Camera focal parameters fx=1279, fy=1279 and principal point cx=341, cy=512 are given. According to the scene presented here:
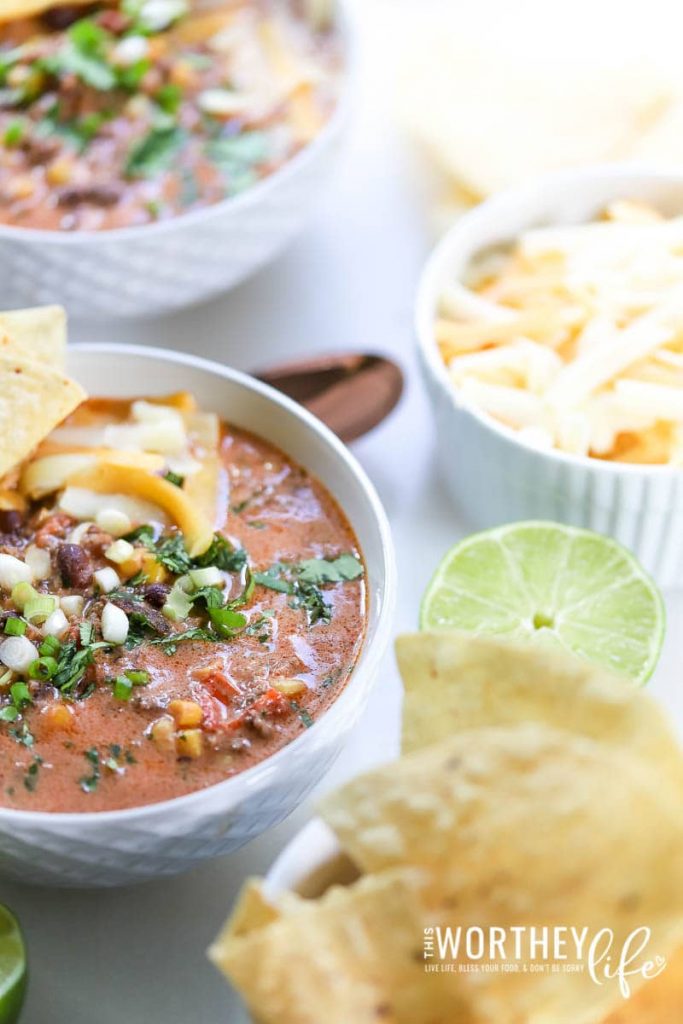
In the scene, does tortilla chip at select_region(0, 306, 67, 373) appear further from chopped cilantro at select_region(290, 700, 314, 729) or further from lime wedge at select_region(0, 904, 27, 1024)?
lime wedge at select_region(0, 904, 27, 1024)

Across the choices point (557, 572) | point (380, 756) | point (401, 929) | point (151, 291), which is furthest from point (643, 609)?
point (151, 291)

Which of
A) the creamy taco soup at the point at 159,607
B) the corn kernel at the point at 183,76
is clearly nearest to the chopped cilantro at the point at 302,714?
the creamy taco soup at the point at 159,607

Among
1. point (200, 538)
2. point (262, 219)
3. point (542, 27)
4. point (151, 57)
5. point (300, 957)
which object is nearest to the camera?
point (300, 957)

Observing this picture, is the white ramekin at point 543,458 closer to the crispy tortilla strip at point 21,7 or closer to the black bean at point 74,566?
the black bean at point 74,566

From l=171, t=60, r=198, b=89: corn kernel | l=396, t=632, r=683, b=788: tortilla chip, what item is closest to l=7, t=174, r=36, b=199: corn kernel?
l=171, t=60, r=198, b=89: corn kernel

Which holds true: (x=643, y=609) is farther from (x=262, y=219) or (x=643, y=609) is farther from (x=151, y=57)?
(x=151, y=57)

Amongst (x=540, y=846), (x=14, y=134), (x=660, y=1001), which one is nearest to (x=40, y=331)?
(x=14, y=134)
